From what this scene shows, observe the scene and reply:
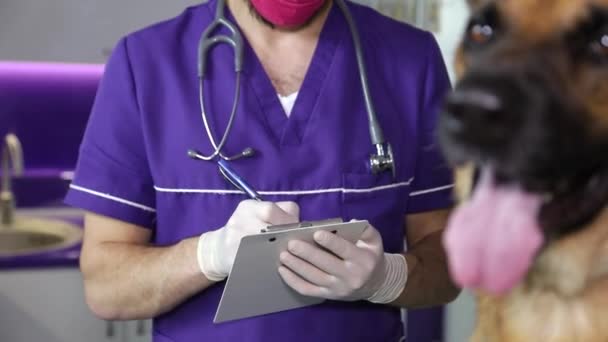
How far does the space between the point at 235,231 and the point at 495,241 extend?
495 millimetres

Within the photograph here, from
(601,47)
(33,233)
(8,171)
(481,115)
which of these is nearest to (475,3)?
(601,47)

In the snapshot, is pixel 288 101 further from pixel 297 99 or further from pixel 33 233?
pixel 33 233

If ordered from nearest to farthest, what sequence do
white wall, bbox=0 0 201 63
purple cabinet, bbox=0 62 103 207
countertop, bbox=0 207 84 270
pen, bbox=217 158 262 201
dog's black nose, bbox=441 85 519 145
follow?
dog's black nose, bbox=441 85 519 145, pen, bbox=217 158 262 201, countertop, bbox=0 207 84 270, white wall, bbox=0 0 201 63, purple cabinet, bbox=0 62 103 207

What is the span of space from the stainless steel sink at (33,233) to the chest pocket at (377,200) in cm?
132

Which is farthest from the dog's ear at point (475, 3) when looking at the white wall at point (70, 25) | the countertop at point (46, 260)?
the white wall at point (70, 25)

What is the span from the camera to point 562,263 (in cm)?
71

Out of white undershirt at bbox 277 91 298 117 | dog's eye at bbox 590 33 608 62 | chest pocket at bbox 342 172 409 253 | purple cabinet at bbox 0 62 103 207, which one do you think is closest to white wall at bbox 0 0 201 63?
purple cabinet at bbox 0 62 103 207

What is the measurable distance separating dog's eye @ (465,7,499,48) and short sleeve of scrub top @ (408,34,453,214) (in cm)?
41

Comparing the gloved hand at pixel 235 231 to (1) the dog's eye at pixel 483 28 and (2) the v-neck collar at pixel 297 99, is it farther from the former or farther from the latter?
(1) the dog's eye at pixel 483 28

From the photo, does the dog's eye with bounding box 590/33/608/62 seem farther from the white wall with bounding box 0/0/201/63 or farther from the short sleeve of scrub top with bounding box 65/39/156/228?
the white wall with bounding box 0/0/201/63

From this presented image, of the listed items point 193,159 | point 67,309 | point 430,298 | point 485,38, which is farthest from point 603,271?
point 67,309

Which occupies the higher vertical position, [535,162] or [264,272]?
[535,162]

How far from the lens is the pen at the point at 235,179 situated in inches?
41.6

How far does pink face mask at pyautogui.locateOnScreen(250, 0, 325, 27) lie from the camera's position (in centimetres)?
110
